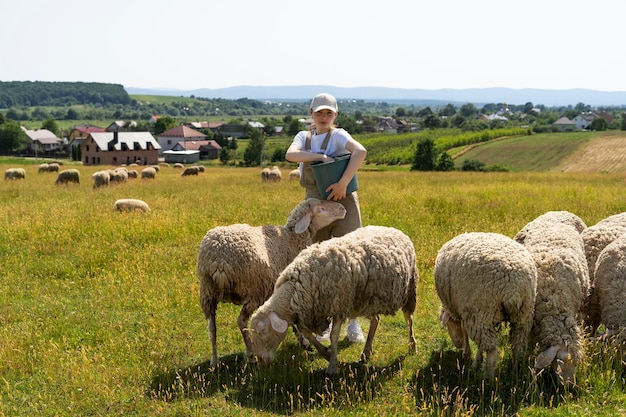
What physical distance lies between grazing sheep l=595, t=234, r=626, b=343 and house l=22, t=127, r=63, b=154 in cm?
12142

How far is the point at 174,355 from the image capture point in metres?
6.87

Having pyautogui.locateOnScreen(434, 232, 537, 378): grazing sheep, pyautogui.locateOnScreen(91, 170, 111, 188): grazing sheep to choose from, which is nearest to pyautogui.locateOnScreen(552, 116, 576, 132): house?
pyautogui.locateOnScreen(91, 170, 111, 188): grazing sheep

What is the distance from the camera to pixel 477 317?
5.80m

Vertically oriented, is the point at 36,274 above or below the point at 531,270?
below

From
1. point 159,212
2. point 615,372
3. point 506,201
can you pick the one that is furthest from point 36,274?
point 506,201

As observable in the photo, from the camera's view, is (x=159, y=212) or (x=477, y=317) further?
(x=159, y=212)

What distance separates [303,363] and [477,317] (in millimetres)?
2158

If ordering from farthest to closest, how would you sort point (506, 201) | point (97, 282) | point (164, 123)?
point (164, 123) → point (506, 201) → point (97, 282)

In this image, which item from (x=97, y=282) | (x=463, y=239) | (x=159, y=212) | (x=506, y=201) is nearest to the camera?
(x=463, y=239)

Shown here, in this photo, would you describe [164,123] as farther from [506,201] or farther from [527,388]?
[527,388]

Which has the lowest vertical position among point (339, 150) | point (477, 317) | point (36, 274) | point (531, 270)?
point (36, 274)

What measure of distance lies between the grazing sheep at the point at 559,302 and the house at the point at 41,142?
398ft

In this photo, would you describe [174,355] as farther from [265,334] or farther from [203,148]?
[203,148]

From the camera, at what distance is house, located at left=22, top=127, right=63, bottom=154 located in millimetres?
115956
